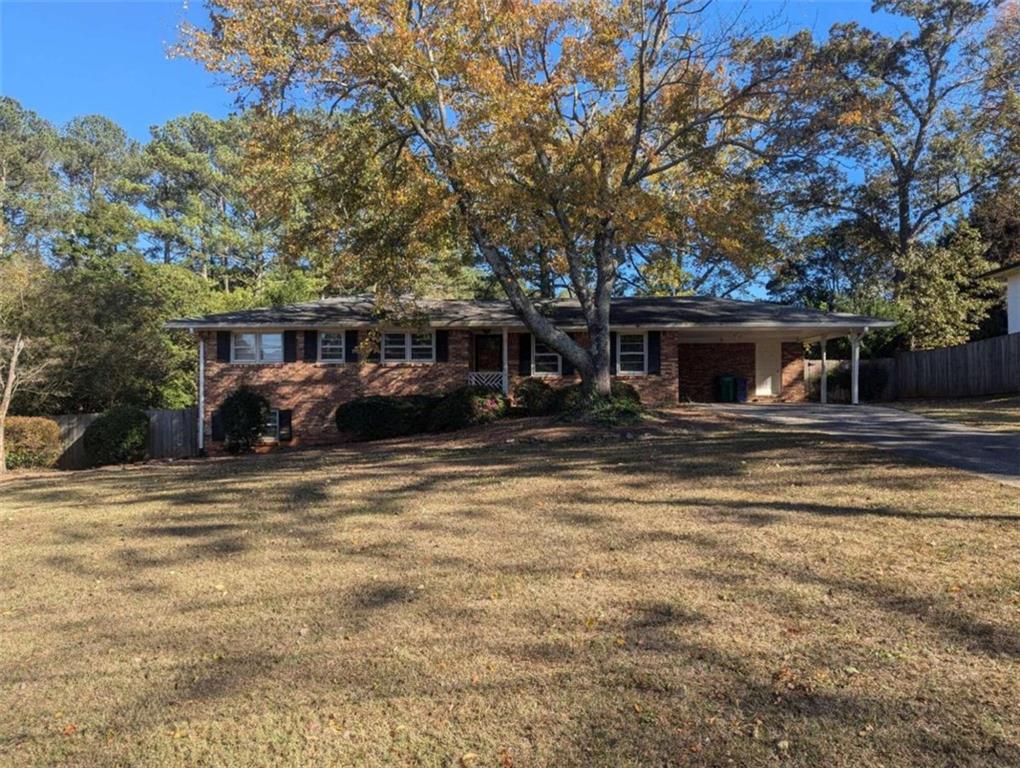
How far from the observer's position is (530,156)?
13.7m

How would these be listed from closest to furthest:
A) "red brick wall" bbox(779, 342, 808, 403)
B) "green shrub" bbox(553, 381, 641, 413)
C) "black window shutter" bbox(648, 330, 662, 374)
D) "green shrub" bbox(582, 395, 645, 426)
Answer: "green shrub" bbox(582, 395, 645, 426) → "green shrub" bbox(553, 381, 641, 413) → "black window shutter" bbox(648, 330, 662, 374) → "red brick wall" bbox(779, 342, 808, 403)

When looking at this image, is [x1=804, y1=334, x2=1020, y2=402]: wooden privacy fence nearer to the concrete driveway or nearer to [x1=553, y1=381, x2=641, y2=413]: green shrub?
the concrete driveway

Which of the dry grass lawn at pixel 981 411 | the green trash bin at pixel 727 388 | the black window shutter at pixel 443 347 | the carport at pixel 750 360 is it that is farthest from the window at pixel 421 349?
the dry grass lawn at pixel 981 411

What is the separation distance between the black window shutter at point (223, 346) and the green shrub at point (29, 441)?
458cm

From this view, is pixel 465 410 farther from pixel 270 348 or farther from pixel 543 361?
pixel 270 348

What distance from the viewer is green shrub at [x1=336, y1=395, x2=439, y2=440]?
18.5 m

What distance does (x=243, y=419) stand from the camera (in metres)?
18.8

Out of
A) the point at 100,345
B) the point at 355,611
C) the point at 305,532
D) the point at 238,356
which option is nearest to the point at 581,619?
the point at 355,611

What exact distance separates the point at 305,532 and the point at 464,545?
1762mm

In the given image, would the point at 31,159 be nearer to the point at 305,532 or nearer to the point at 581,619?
the point at 305,532

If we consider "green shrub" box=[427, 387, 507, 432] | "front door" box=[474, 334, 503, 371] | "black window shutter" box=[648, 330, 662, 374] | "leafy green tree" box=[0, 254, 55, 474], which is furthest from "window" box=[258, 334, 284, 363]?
"black window shutter" box=[648, 330, 662, 374]

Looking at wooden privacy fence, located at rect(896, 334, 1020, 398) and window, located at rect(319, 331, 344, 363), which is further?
window, located at rect(319, 331, 344, 363)

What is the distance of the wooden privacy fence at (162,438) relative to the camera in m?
20.1

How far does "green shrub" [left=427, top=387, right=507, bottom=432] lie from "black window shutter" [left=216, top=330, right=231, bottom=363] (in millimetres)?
6175
